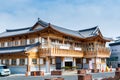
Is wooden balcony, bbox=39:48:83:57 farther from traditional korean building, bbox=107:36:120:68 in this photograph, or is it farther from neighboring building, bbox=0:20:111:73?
traditional korean building, bbox=107:36:120:68

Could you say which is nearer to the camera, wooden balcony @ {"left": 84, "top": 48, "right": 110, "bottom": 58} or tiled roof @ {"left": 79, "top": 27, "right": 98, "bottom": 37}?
wooden balcony @ {"left": 84, "top": 48, "right": 110, "bottom": 58}

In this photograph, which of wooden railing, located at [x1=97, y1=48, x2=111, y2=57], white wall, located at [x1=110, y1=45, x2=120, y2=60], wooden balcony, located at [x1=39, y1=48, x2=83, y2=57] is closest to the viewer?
wooden balcony, located at [x1=39, y1=48, x2=83, y2=57]

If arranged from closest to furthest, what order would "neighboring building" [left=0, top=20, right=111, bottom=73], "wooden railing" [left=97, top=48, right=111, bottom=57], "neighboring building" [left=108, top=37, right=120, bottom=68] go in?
"neighboring building" [left=0, top=20, right=111, bottom=73], "wooden railing" [left=97, top=48, right=111, bottom=57], "neighboring building" [left=108, top=37, right=120, bottom=68]

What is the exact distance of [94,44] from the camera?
46031 millimetres

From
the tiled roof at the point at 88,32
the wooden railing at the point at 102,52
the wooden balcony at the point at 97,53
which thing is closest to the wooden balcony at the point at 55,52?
the wooden balcony at the point at 97,53

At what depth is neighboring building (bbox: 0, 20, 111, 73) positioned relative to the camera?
36.2 meters

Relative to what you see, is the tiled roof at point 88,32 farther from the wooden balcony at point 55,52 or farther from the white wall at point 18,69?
the white wall at point 18,69

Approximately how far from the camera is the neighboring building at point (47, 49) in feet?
119

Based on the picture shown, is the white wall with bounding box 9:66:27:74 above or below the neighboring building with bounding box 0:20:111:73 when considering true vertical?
below

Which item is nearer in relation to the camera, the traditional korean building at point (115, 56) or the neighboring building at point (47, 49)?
the neighboring building at point (47, 49)

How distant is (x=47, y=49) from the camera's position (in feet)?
119

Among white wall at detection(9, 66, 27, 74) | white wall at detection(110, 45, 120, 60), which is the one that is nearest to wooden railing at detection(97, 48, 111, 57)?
white wall at detection(110, 45, 120, 60)

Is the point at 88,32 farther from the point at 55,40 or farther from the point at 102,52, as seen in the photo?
the point at 55,40

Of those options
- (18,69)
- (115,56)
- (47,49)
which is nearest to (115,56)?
(115,56)
